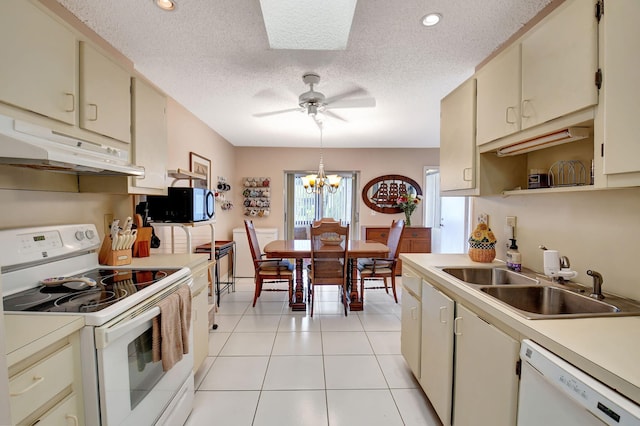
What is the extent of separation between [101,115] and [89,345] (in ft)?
3.92

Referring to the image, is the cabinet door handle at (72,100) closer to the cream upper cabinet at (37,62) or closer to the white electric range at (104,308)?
the cream upper cabinet at (37,62)

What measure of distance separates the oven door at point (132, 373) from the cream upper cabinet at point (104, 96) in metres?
0.98

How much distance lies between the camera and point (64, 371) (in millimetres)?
923

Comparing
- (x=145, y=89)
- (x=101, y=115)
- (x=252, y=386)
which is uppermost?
(x=145, y=89)

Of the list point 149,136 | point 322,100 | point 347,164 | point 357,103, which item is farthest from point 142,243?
point 347,164

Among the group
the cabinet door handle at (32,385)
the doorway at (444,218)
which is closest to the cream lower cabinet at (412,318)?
the cabinet door handle at (32,385)

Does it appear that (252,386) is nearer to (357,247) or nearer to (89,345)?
(89,345)

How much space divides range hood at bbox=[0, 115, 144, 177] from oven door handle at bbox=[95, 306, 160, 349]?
0.66m

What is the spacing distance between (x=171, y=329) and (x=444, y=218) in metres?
5.13

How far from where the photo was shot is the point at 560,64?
1192 millimetres

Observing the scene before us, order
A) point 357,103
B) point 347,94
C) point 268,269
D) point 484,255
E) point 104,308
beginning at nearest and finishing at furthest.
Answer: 1. point 104,308
2. point 484,255
3. point 357,103
4. point 347,94
5. point 268,269

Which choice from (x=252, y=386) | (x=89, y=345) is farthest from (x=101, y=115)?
(x=252, y=386)

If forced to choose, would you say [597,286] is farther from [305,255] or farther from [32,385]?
[305,255]

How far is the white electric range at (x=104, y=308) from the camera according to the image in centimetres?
100
